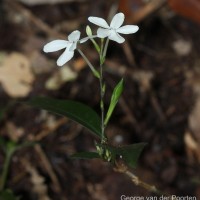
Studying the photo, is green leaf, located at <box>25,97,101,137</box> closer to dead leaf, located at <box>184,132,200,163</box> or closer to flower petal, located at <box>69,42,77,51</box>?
flower petal, located at <box>69,42,77,51</box>

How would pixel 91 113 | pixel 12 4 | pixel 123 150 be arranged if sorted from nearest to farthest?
pixel 123 150
pixel 91 113
pixel 12 4

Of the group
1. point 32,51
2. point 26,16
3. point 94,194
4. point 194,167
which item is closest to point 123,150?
point 94,194

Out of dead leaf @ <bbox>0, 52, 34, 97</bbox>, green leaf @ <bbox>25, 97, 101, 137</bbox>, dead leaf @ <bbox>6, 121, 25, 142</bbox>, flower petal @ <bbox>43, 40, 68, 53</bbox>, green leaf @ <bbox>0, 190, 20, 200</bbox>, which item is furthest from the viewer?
dead leaf @ <bbox>0, 52, 34, 97</bbox>

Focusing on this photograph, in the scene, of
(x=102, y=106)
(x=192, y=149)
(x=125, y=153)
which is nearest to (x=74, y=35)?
(x=102, y=106)

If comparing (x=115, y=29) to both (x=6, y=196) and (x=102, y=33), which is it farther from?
(x=6, y=196)

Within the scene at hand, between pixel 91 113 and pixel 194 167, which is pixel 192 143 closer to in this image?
pixel 194 167

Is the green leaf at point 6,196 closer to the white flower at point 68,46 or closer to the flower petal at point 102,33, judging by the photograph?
the white flower at point 68,46

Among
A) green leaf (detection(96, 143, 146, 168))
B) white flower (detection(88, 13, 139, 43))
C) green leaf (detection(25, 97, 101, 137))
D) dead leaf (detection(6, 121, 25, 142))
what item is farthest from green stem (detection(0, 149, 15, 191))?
white flower (detection(88, 13, 139, 43))
